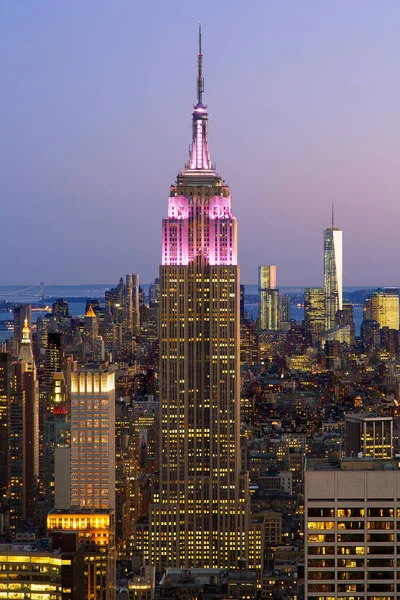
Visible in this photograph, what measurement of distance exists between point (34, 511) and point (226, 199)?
769 inches

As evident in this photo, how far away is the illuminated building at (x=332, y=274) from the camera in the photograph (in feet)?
451

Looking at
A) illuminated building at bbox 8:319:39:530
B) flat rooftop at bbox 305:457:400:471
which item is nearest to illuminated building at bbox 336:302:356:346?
illuminated building at bbox 8:319:39:530

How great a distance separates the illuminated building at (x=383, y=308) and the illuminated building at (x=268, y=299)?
9.59 meters

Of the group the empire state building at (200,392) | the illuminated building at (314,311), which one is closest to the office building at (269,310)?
the illuminated building at (314,311)

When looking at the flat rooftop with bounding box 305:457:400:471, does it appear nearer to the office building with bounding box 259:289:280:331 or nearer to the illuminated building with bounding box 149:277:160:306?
the illuminated building with bounding box 149:277:160:306

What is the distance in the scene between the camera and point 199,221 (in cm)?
7375

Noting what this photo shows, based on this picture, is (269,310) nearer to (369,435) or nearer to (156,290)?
(156,290)

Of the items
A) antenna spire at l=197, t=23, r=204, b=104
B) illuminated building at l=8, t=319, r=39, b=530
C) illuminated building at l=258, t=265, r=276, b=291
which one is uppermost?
antenna spire at l=197, t=23, r=204, b=104

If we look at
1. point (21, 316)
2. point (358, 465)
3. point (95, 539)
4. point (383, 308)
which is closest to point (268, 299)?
point (383, 308)

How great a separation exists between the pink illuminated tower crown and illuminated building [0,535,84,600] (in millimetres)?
30193

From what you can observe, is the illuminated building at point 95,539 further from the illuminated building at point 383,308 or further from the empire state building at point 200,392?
the illuminated building at point 383,308

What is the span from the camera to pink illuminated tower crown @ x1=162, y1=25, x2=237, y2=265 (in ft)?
239

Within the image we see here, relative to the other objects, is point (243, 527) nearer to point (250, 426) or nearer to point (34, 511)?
point (34, 511)

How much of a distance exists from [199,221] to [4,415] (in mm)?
25198
